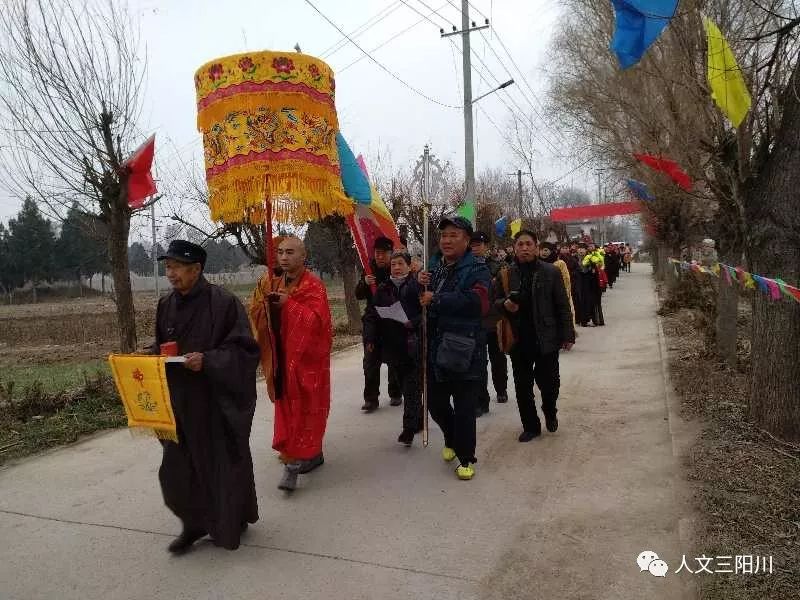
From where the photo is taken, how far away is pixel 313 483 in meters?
4.43

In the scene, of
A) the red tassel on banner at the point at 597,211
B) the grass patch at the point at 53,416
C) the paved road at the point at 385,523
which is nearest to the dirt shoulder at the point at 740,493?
the paved road at the point at 385,523

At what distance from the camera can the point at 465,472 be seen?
A: 4.33m

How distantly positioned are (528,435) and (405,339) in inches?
52.3

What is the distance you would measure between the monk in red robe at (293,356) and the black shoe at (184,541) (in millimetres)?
837

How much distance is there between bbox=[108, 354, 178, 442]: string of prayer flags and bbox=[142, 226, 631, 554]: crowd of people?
141 mm

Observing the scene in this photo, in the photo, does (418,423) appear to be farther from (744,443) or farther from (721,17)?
(721,17)

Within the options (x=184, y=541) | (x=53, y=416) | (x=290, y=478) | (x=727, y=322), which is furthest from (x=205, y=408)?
(x=727, y=322)

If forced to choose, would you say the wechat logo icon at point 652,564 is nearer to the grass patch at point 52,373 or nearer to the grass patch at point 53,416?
the grass patch at point 53,416

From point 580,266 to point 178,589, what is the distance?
11.1 meters

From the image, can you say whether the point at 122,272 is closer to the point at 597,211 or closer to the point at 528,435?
the point at 528,435

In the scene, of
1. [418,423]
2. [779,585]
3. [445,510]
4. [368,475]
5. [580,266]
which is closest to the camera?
[779,585]

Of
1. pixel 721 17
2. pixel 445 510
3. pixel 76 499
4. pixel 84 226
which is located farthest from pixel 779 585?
pixel 84 226

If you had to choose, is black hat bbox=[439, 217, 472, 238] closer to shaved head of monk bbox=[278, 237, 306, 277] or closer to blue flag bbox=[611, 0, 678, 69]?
shaved head of monk bbox=[278, 237, 306, 277]

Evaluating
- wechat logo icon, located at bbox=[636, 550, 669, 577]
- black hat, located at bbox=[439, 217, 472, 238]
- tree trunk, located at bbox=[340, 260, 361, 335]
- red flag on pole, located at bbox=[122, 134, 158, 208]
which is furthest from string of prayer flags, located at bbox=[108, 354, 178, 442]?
tree trunk, located at bbox=[340, 260, 361, 335]
